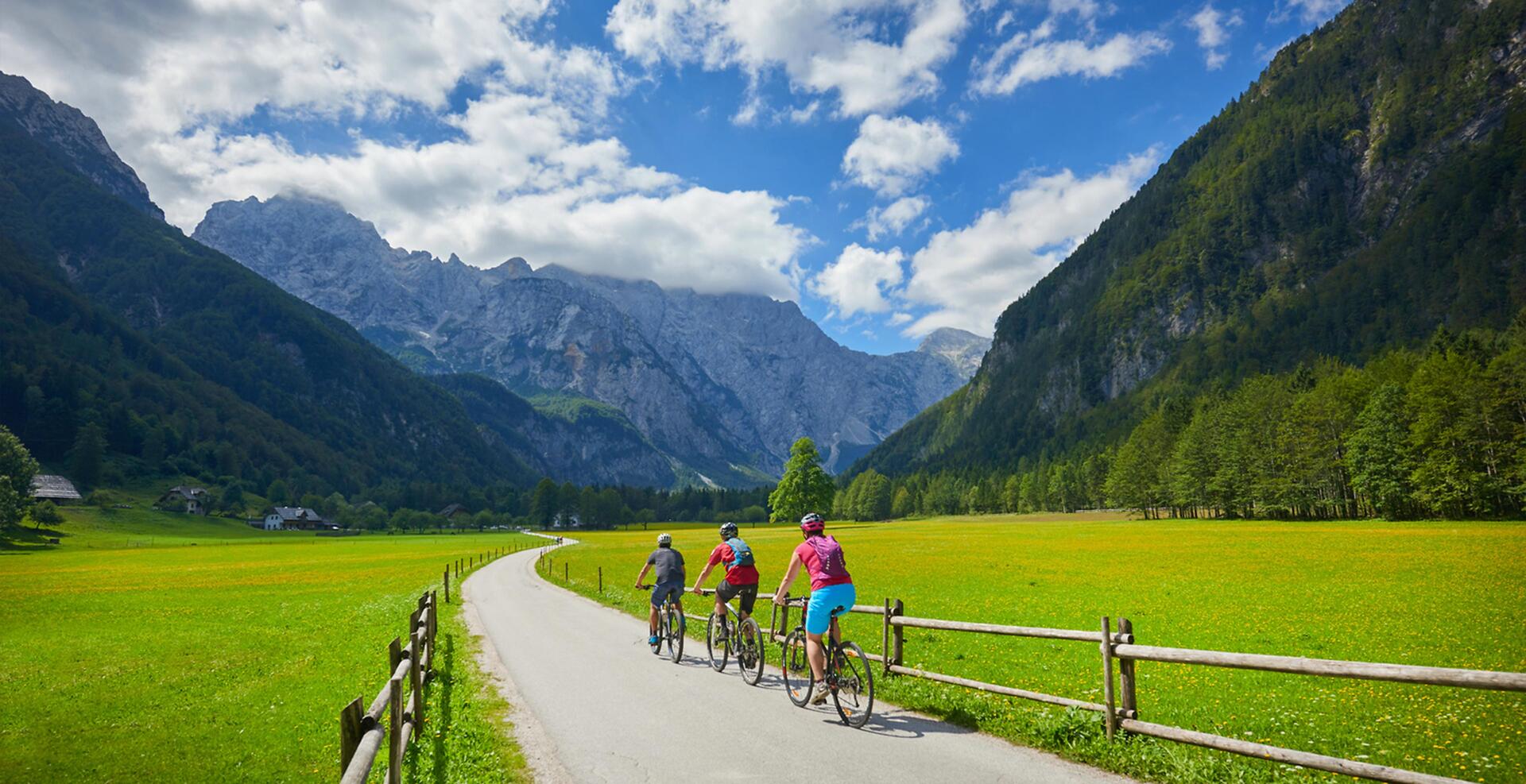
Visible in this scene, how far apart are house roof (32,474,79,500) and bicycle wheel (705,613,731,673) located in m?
190

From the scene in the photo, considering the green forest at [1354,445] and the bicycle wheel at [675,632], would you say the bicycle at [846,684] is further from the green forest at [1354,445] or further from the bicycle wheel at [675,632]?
the green forest at [1354,445]

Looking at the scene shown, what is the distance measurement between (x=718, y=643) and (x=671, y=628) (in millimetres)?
1958

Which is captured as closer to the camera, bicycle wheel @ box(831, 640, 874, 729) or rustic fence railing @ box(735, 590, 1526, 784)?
rustic fence railing @ box(735, 590, 1526, 784)

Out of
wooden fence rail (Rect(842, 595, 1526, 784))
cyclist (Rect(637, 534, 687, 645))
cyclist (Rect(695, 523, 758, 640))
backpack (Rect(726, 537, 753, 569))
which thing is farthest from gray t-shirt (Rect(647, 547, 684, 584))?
wooden fence rail (Rect(842, 595, 1526, 784))

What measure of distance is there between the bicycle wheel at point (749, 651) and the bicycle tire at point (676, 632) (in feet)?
7.77

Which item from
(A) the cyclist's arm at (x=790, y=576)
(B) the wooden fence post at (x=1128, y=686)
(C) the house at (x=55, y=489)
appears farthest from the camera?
(C) the house at (x=55, y=489)

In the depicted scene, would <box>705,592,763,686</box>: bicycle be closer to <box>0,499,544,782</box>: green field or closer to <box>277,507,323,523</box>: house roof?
<box>0,499,544,782</box>: green field

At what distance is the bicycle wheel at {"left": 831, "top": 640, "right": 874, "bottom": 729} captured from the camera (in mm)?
11336

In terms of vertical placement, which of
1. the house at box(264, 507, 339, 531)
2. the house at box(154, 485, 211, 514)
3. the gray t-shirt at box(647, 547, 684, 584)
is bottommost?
the house at box(264, 507, 339, 531)

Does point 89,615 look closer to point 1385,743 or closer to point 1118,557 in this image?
point 1385,743

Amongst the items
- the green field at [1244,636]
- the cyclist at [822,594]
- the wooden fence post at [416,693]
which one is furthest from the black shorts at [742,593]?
the wooden fence post at [416,693]

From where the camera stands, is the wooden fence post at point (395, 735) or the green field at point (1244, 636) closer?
the wooden fence post at point (395, 735)

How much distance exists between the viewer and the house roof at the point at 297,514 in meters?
187

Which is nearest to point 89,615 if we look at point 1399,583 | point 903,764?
point 903,764
